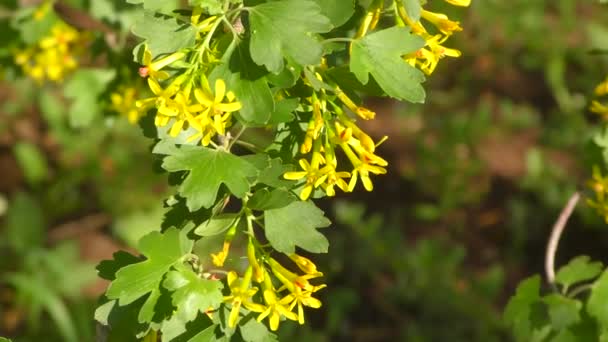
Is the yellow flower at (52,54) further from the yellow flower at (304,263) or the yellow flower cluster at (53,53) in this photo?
the yellow flower at (304,263)

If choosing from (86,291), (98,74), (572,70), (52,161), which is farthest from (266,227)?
(572,70)

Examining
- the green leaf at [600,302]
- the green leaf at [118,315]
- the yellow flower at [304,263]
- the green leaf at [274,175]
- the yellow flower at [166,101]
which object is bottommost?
the green leaf at [600,302]

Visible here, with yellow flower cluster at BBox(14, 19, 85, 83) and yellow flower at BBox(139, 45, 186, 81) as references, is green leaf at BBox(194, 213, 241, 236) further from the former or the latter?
yellow flower cluster at BBox(14, 19, 85, 83)

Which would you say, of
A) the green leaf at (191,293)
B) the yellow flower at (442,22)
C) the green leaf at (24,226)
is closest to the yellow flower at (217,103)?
the green leaf at (191,293)

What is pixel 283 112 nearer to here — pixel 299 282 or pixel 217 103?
pixel 217 103

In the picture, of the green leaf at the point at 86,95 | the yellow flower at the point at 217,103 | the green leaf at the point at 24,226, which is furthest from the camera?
the green leaf at the point at 24,226

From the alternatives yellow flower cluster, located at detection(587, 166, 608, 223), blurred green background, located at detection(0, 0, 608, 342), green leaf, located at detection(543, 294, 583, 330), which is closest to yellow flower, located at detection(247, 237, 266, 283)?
green leaf, located at detection(543, 294, 583, 330)
